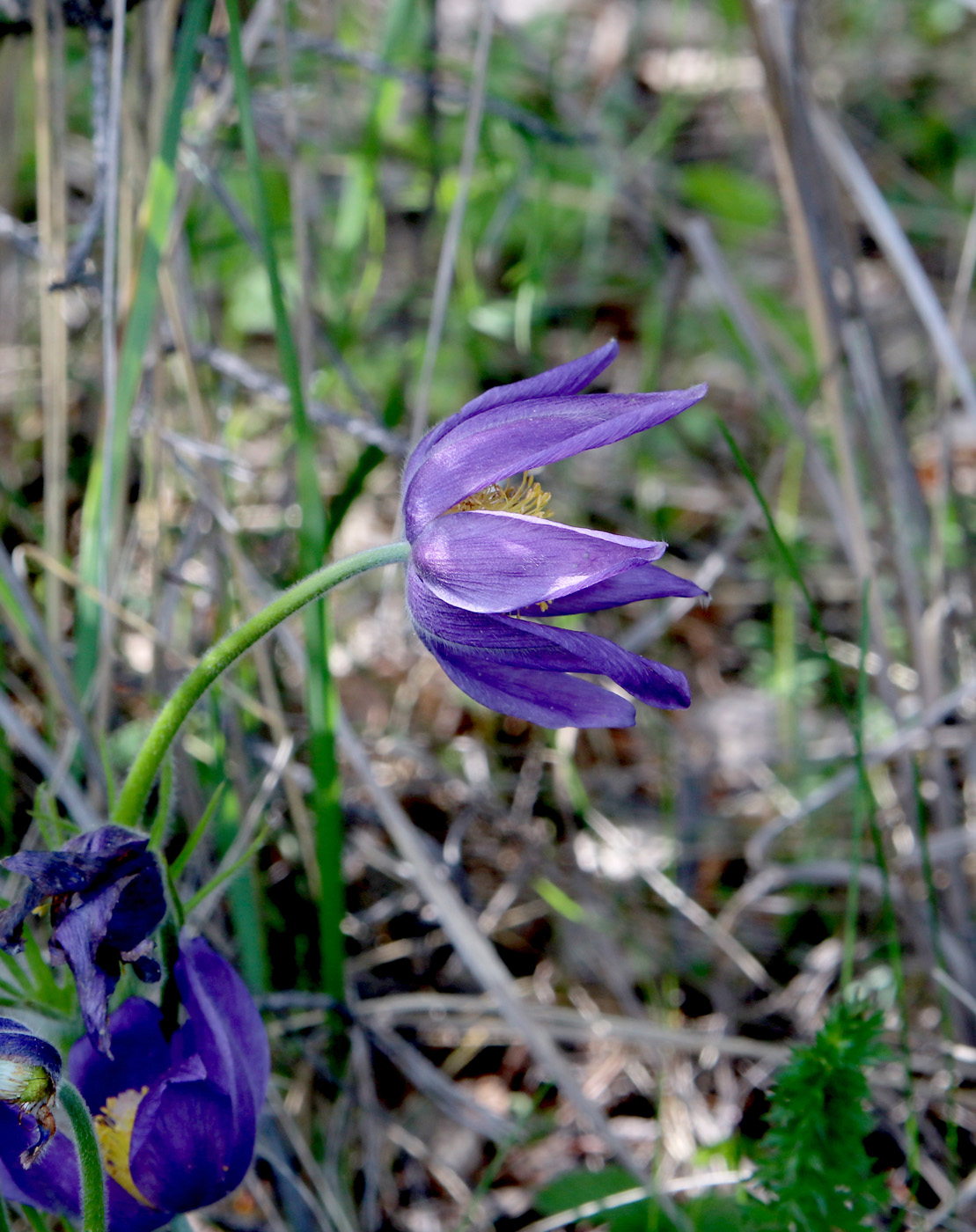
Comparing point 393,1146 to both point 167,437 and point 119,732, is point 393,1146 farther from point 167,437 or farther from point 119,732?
point 167,437

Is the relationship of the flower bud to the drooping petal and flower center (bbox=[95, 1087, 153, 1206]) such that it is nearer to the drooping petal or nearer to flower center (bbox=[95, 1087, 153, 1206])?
flower center (bbox=[95, 1087, 153, 1206])

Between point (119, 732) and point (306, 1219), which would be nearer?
point (306, 1219)

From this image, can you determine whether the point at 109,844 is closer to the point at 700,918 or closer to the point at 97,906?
the point at 97,906

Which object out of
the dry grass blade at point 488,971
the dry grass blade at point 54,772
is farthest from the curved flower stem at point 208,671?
the dry grass blade at point 488,971

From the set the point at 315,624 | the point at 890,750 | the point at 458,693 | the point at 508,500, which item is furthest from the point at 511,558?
the point at 458,693

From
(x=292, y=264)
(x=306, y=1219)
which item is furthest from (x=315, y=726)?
(x=292, y=264)

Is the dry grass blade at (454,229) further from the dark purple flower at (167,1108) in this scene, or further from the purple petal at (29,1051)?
the purple petal at (29,1051)
